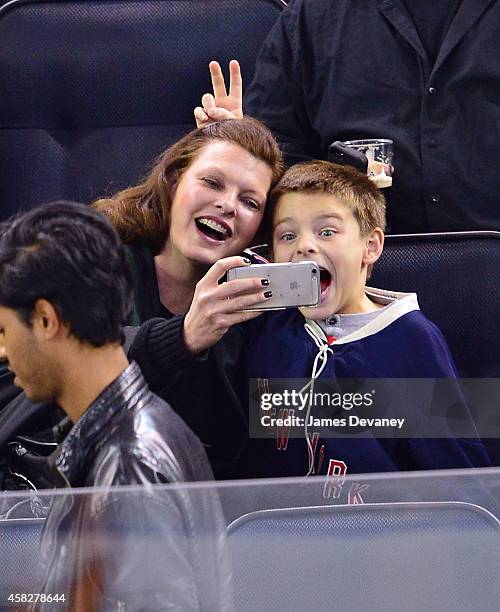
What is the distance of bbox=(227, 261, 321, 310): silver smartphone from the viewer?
3.82ft

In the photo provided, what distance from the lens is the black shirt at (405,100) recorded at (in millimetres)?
1572

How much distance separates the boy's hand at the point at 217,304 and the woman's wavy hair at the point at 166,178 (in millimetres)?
148

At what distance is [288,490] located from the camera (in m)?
0.96

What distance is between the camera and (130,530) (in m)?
0.91

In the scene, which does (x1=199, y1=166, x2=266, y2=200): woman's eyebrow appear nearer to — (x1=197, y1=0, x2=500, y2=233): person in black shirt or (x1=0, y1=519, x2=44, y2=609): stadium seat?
(x1=197, y1=0, x2=500, y2=233): person in black shirt

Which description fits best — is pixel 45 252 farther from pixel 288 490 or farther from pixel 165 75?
pixel 165 75

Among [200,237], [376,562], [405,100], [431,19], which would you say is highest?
[431,19]

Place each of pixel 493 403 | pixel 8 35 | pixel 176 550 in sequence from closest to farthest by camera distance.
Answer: pixel 176 550 → pixel 493 403 → pixel 8 35

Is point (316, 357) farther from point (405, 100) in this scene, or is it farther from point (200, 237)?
point (405, 100)

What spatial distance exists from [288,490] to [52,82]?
40.6 inches

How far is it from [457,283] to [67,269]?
64 cm

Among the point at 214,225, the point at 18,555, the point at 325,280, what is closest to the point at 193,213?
the point at 214,225

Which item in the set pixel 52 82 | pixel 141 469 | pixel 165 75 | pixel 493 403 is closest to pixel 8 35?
pixel 52 82

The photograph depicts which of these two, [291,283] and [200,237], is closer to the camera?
[291,283]
